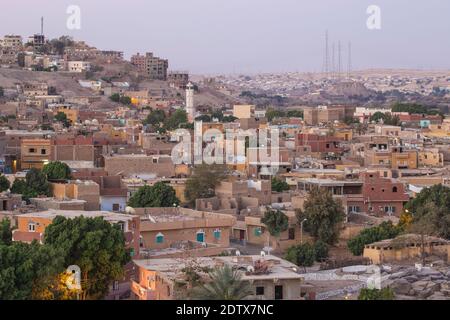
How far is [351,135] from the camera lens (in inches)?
1524

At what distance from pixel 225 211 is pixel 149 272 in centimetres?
823

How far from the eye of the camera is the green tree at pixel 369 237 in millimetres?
18469

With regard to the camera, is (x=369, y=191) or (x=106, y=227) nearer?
(x=106, y=227)

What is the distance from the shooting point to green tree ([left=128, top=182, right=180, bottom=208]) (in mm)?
21906

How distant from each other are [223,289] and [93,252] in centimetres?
364

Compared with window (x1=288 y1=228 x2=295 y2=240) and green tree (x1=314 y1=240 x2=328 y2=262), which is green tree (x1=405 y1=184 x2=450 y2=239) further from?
window (x1=288 y1=228 x2=295 y2=240)

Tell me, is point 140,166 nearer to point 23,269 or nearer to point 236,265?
point 236,265

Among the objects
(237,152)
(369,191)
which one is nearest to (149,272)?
(369,191)

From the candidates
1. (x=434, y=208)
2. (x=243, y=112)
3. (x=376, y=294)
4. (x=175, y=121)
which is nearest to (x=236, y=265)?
(x=376, y=294)

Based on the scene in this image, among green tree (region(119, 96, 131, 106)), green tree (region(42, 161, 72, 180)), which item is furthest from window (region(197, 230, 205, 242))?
green tree (region(119, 96, 131, 106))
